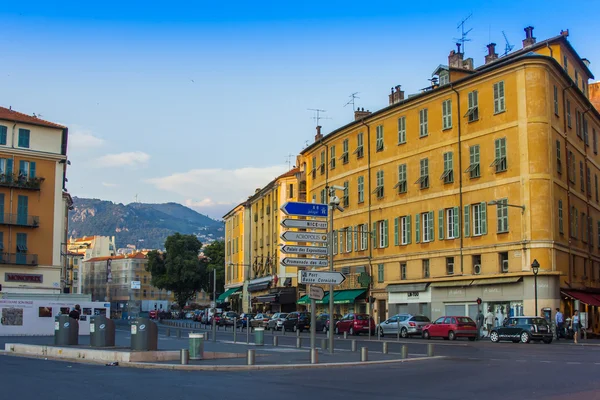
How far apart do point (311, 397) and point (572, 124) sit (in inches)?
1579

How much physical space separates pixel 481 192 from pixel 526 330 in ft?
37.6

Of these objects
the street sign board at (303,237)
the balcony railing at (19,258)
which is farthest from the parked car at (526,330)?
the balcony railing at (19,258)

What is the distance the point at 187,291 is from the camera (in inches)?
4690

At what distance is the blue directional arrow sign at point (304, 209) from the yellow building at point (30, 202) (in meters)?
41.7

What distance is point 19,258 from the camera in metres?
60.3

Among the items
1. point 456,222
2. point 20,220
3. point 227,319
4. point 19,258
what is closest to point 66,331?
point 456,222

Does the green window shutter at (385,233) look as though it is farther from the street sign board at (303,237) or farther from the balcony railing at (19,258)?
the street sign board at (303,237)

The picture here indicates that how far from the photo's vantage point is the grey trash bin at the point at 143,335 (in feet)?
72.1

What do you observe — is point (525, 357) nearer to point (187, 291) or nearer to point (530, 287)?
point (530, 287)

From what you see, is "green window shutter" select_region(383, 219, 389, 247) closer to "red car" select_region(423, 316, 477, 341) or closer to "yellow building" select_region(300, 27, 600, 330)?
"yellow building" select_region(300, 27, 600, 330)

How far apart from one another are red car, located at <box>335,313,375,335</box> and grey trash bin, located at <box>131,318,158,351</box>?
2786 centimetres

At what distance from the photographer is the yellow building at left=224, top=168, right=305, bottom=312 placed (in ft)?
247

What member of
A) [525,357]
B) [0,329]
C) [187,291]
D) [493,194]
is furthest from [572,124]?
[187,291]

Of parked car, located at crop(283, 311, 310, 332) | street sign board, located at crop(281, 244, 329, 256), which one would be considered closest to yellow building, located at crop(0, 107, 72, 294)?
parked car, located at crop(283, 311, 310, 332)
